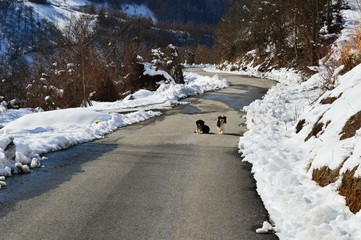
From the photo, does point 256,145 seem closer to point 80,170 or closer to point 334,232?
point 80,170

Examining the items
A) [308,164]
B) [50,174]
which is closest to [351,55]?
[308,164]

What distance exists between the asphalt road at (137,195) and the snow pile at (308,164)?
0.29 meters

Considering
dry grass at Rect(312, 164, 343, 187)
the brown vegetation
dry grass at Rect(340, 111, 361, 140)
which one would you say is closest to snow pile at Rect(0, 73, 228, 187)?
dry grass at Rect(312, 164, 343, 187)

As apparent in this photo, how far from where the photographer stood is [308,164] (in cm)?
743

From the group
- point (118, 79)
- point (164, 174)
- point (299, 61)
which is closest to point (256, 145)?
point (164, 174)

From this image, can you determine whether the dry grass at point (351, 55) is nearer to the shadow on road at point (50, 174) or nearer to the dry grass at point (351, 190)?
the shadow on road at point (50, 174)

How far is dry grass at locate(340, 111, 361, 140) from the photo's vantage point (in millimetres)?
6672

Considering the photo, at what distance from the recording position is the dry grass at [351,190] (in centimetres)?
518

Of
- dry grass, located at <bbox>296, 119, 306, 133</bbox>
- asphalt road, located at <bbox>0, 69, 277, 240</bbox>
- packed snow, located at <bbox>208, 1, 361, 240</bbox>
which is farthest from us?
dry grass, located at <bbox>296, 119, 306, 133</bbox>

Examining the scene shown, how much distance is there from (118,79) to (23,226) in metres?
26.8

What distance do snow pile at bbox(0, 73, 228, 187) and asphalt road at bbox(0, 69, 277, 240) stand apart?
1.52 feet

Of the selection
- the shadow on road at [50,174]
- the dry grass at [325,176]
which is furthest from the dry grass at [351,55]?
the shadow on road at [50,174]

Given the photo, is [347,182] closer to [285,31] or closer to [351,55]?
[351,55]

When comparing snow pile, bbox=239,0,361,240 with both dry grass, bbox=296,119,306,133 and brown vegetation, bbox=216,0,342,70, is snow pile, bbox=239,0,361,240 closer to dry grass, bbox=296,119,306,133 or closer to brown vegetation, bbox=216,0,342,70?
dry grass, bbox=296,119,306,133
